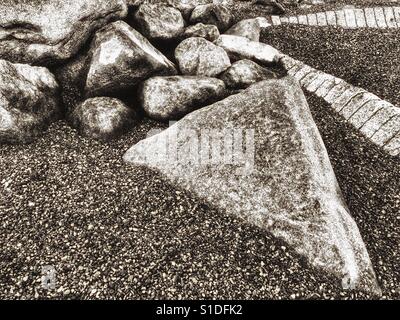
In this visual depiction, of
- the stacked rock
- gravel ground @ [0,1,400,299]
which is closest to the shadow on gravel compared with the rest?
gravel ground @ [0,1,400,299]

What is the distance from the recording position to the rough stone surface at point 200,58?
5.16 meters

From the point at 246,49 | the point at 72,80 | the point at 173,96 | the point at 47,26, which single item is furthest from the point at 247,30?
the point at 47,26

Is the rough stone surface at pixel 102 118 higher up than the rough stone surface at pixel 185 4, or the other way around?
the rough stone surface at pixel 185 4

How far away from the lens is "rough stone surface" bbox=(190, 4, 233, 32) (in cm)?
589

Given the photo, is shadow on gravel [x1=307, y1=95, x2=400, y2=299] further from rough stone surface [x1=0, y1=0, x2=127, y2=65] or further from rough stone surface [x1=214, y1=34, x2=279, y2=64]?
rough stone surface [x1=0, y1=0, x2=127, y2=65]

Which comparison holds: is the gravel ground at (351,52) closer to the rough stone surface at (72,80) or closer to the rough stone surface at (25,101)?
the rough stone surface at (72,80)

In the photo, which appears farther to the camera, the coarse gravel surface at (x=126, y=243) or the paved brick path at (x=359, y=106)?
the paved brick path at (x=359, y=106)

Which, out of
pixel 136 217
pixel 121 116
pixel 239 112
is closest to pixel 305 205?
pixel 239 112

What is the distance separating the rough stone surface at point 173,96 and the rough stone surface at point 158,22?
36.8 inches

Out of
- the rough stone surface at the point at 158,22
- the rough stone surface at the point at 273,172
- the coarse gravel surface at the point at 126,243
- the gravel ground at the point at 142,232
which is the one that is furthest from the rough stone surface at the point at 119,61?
the coarse gravel surface at the point at 126,243

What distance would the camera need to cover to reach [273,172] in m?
3.61

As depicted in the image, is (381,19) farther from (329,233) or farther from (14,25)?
(14,25)

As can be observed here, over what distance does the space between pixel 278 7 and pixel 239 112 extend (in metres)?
4.47

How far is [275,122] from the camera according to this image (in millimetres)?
3877
